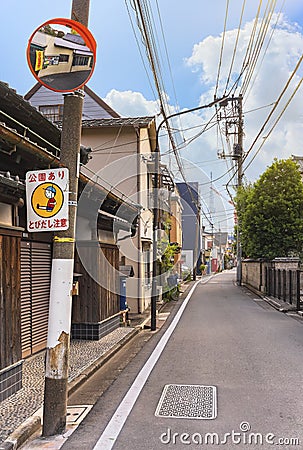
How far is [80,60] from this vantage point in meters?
5.08

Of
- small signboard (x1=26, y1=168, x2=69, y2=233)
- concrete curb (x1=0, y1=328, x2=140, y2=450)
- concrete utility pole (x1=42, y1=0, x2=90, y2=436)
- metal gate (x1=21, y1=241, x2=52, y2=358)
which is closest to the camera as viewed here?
concrete curb (x1=0, y1=328, x2=140, y2=450)

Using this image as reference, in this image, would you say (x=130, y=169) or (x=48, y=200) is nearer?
(x=48, y=200)

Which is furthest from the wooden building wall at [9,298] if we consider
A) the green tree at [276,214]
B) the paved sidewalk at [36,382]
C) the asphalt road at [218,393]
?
the green tree at [276,214]

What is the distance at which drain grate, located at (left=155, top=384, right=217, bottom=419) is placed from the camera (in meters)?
5.65

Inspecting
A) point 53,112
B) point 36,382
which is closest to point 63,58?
point 36,382

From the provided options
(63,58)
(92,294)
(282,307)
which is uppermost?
(63,58)

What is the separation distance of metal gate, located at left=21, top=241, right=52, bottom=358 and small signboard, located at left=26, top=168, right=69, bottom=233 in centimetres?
382

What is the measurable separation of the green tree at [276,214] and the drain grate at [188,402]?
18890 mm

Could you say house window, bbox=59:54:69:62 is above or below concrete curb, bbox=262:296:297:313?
above

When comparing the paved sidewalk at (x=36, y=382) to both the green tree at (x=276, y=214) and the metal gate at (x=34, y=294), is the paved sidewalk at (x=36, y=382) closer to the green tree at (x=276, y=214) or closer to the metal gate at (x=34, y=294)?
the metal gate at (x=34, y=294)

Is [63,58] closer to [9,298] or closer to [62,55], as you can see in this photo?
[62,55]

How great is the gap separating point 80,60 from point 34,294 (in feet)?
17.9

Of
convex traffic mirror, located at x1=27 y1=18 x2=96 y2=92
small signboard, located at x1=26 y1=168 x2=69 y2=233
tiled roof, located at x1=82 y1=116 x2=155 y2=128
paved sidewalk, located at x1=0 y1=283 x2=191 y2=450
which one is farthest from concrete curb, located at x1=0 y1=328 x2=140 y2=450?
tiled roof, located at x1=82 y1=116 x2=155 y2=128

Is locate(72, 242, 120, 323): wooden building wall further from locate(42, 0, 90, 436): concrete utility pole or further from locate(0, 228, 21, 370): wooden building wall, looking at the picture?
locate(42, 0, 90, 436): concrete utility pole
